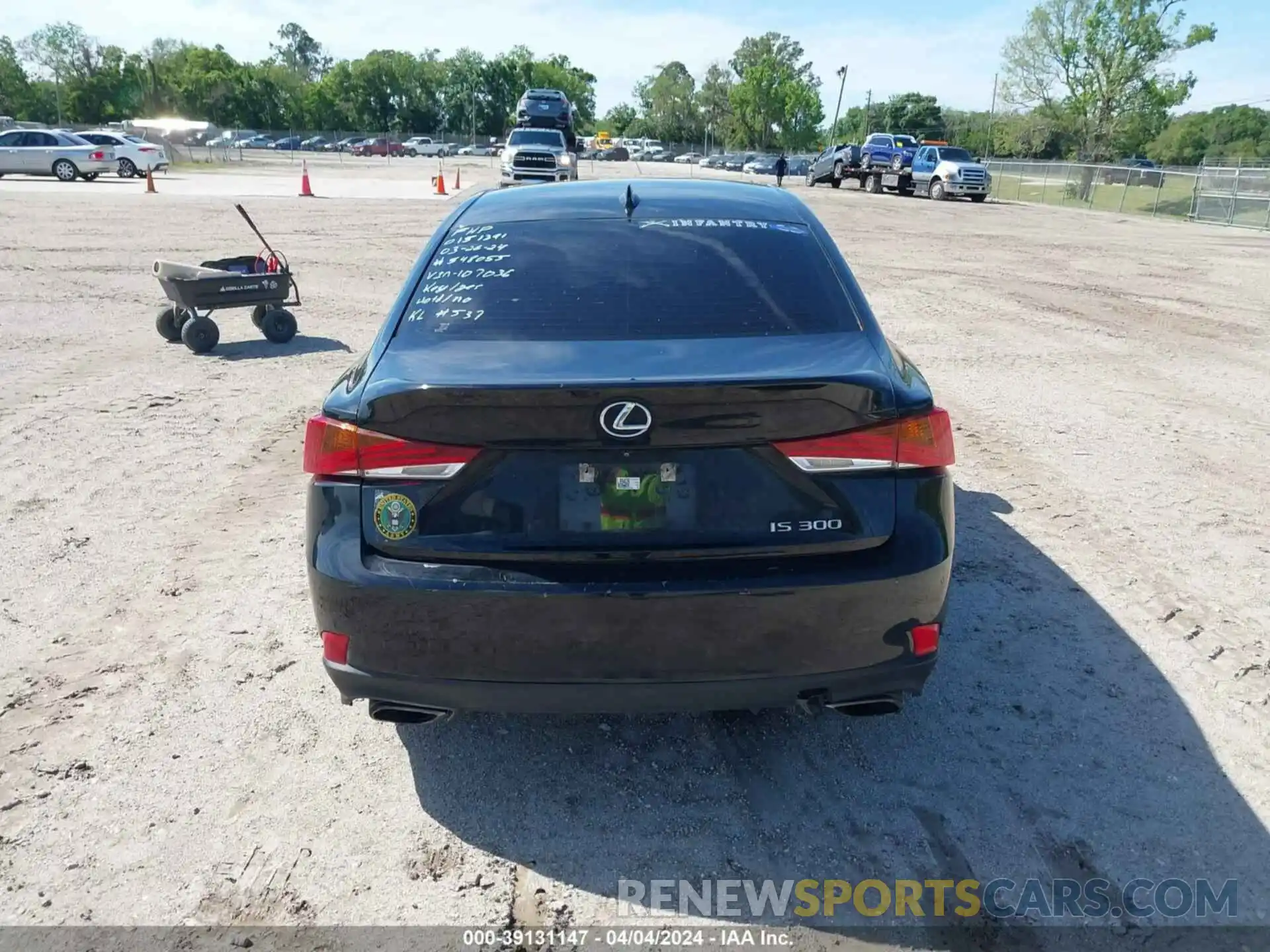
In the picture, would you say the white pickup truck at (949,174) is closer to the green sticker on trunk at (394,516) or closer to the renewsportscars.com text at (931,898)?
the renewsportscars.com text at (931,898)

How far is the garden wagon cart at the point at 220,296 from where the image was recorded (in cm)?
862

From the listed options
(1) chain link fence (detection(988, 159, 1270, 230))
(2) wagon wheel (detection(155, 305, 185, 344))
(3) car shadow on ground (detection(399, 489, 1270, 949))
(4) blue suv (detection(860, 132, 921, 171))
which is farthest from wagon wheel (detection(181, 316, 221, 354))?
(4) blue suv (detection(860, 132, 921, 171))

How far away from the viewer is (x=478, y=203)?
13.0 ft

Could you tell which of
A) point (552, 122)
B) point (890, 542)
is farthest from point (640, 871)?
point (552, 122)

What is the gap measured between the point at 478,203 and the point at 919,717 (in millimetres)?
2690

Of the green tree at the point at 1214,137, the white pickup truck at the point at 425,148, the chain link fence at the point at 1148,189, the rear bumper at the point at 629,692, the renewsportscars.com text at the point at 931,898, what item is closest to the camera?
the renewsportscars.com text at the point at 931,898

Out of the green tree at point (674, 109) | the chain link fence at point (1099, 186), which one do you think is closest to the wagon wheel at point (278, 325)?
the chain link fence at point (1099, 186)

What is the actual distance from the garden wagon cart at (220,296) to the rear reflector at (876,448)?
7034 mm

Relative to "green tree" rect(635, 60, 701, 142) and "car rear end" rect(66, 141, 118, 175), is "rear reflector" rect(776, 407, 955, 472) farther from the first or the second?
"green tree" rect(635, 60, 701, 142)

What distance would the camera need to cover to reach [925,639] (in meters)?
2.75

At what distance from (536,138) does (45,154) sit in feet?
55.0

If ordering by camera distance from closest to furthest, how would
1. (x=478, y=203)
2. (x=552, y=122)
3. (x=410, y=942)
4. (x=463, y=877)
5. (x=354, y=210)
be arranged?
1. (x=410, y=942)
2. (x=463, y=877)
3. (x=478, y=203)
4. (x=354, y=210)
5. (x=552, y=122)

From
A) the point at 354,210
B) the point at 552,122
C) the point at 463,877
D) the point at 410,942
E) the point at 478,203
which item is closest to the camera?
the point at 410,942

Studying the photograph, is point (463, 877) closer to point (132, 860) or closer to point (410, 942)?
point (410, 942)
